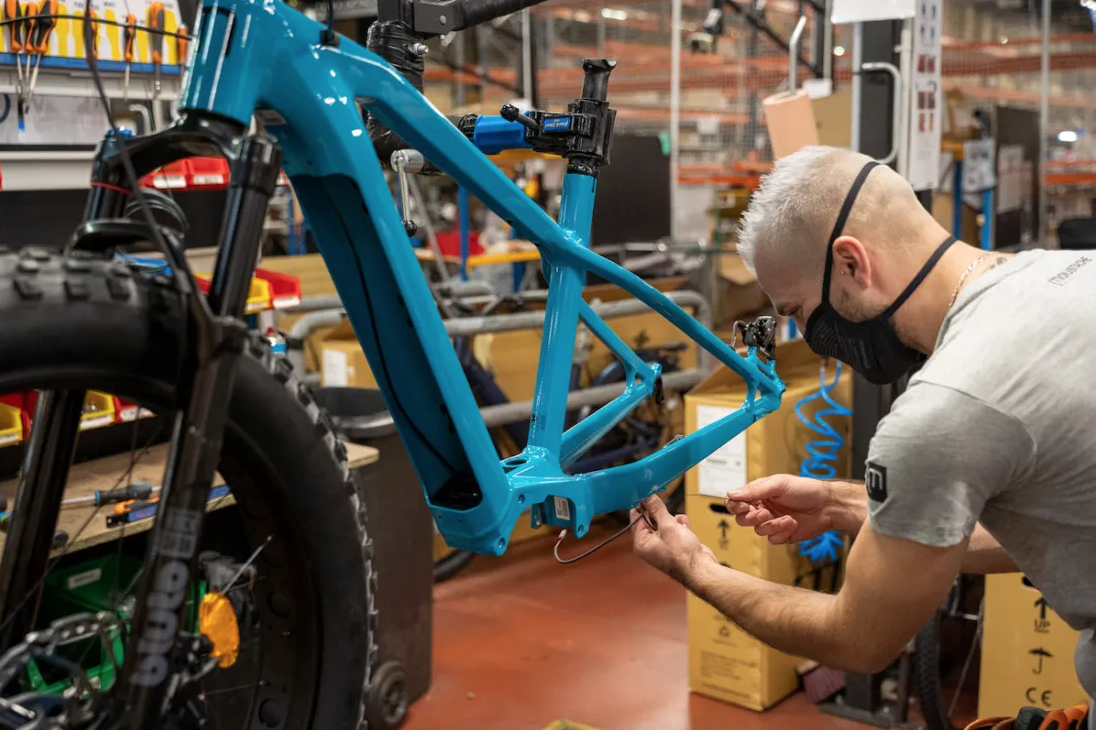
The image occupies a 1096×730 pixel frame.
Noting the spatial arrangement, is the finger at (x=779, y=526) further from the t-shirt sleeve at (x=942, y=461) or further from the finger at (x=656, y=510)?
the t-shirt sleeve at (x=942, y=461)

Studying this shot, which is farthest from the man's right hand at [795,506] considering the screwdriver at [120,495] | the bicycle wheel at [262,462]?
the screwdriver at [120,495]

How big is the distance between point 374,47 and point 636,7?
976 centimetres

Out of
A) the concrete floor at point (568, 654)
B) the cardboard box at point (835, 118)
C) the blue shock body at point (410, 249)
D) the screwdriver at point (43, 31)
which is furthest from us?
the cardboard box at point (835, 118)

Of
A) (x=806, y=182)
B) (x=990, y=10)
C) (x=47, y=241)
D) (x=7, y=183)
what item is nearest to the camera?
(x=806, y=182)

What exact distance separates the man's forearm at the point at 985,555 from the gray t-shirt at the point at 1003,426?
38 cm

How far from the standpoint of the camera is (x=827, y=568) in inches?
130

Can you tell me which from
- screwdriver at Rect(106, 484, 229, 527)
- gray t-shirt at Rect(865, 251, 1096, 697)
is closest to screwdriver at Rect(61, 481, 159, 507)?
screwdriver at Rect(106, 484, 229, 527)

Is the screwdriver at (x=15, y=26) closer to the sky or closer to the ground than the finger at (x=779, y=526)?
closer to the sky

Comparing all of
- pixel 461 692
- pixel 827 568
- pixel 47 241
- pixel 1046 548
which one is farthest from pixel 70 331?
pixel 827 568

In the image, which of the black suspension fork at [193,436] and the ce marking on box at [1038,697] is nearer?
the black suspension fork at [193,436]

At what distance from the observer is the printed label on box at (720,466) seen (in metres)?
2.93

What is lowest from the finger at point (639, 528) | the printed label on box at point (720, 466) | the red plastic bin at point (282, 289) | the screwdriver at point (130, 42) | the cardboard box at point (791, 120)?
the printed label on box at point (720, 466)

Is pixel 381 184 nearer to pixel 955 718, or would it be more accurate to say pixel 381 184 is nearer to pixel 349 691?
pixel 349 691

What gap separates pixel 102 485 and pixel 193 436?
1488mm
